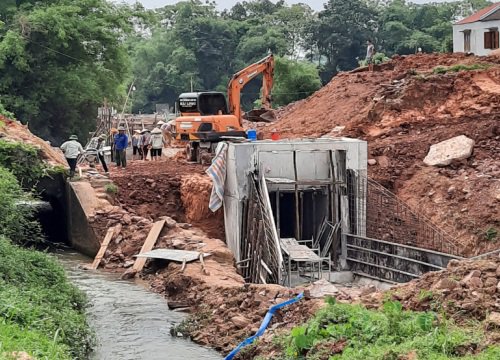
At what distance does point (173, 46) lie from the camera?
84.9 m

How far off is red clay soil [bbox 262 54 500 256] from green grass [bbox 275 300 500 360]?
9083 mm

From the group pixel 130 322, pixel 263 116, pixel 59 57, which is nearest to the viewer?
pixel 130 322

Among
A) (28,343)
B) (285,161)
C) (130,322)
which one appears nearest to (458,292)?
(28,343)

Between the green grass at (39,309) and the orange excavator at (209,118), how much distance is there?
40.0 feet

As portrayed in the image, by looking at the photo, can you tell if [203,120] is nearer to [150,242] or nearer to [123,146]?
[123,146]

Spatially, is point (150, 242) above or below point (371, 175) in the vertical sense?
below

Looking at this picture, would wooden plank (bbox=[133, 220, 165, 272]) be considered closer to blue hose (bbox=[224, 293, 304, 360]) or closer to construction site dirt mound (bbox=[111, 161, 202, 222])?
construction site dirt mound (bbox=[111, 161, 202, 222])

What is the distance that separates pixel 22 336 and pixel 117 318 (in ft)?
21.2

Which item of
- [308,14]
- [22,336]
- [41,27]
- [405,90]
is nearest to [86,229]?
[405,90]

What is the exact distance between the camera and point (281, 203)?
23.0 metres

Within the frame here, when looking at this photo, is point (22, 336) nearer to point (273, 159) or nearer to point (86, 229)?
point (273, 159)

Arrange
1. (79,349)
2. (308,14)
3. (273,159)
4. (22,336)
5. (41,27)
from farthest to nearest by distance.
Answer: (308,14), (41,27), (273,159), (79,349), (22,336)

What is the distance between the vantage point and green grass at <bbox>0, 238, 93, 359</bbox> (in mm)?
11250

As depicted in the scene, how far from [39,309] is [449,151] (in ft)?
47.4
